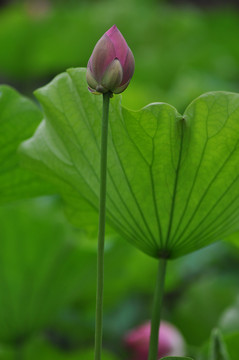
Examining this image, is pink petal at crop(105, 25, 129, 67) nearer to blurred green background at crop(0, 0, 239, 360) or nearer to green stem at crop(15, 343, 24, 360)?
blurred green background at crop(0, 0, 239, 360)

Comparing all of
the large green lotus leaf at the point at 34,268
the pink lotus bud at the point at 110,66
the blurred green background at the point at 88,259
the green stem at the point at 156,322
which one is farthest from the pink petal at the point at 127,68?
the large green lotus leaf at the point at 34,268

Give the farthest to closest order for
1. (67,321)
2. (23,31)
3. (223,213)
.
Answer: (23,31) < (67,321) < (223,213)

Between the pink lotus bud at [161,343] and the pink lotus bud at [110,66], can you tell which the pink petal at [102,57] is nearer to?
the pink lotus bud at [110,66]

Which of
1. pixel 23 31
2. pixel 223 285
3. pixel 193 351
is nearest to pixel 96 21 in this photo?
pixel 23 31

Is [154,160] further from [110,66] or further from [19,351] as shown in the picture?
[19,351]

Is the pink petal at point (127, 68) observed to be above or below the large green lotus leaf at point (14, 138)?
above

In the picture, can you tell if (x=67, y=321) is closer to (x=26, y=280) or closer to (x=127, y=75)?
(x=26, y=280)
